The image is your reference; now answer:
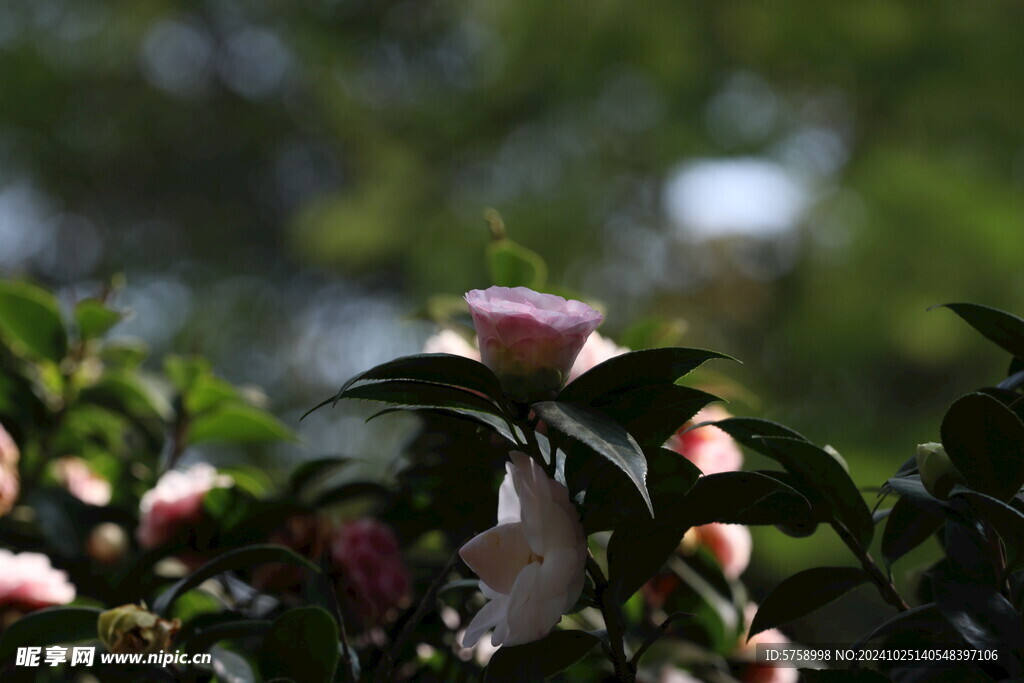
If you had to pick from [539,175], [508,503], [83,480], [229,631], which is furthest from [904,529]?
[539,175]

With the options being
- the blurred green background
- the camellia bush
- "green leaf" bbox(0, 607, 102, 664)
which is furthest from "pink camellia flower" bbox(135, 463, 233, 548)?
the blurred green background

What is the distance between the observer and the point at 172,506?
1.59ft

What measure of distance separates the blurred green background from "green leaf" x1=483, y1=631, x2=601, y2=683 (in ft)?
7.49

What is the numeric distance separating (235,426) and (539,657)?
1.16 ft

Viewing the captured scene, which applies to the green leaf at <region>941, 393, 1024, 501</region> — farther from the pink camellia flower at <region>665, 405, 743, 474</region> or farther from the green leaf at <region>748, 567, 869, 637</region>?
the pink camellia flower at <region>665, 405, 743, 474</region>

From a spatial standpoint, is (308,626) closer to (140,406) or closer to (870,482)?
(140,406)

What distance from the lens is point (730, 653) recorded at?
1.59 feet

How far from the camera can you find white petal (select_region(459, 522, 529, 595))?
26 centimetres

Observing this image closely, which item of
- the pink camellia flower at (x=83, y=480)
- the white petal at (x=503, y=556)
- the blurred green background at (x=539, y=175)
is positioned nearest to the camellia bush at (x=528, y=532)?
the white petal at (x=503, y=556)

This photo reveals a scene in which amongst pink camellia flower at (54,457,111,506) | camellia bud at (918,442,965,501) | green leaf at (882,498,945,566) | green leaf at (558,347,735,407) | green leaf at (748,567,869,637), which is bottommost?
green leaf at (748,567,869,637)

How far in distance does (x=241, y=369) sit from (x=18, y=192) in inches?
62.3

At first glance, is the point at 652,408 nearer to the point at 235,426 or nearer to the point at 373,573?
the point at 373,573

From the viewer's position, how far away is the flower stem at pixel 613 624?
27cm

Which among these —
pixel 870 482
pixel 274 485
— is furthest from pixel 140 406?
pixel 870 482
